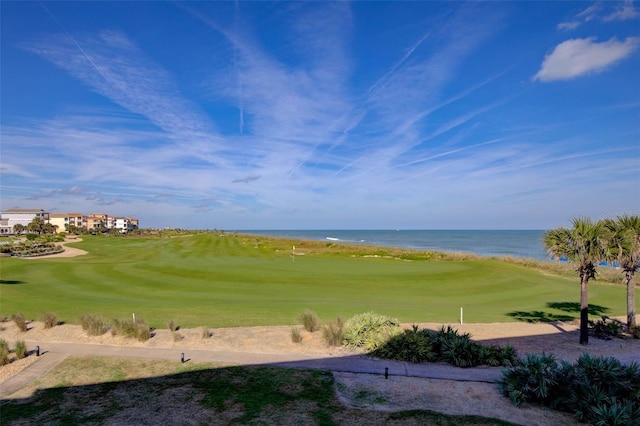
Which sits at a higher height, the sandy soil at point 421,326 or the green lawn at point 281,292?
the sandy soil at point 421,326

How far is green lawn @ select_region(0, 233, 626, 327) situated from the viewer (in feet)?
59.9

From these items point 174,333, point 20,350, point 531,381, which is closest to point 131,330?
point 174,333

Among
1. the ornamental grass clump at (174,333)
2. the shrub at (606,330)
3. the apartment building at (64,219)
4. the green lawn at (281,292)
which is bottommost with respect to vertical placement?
the green lawn at (281,292)

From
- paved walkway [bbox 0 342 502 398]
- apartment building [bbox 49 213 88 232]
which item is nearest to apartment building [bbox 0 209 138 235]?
apartment building [bbox 49 213 88 232]

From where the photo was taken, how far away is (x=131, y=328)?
13.6m

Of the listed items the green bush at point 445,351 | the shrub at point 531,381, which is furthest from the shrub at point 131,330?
the shrub at point 531,381

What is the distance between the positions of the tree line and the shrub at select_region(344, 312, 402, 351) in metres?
6.60

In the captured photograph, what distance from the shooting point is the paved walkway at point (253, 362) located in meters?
10.3

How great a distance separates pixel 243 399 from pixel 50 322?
10.7m

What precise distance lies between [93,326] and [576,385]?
15.2 m

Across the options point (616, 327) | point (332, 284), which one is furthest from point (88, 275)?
point (616, 327)

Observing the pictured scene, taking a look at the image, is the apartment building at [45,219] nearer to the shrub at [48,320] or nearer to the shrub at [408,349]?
the shrub at [48,320]

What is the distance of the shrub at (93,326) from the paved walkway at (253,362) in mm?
1124

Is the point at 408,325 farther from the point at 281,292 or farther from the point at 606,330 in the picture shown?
the point at 281,292
